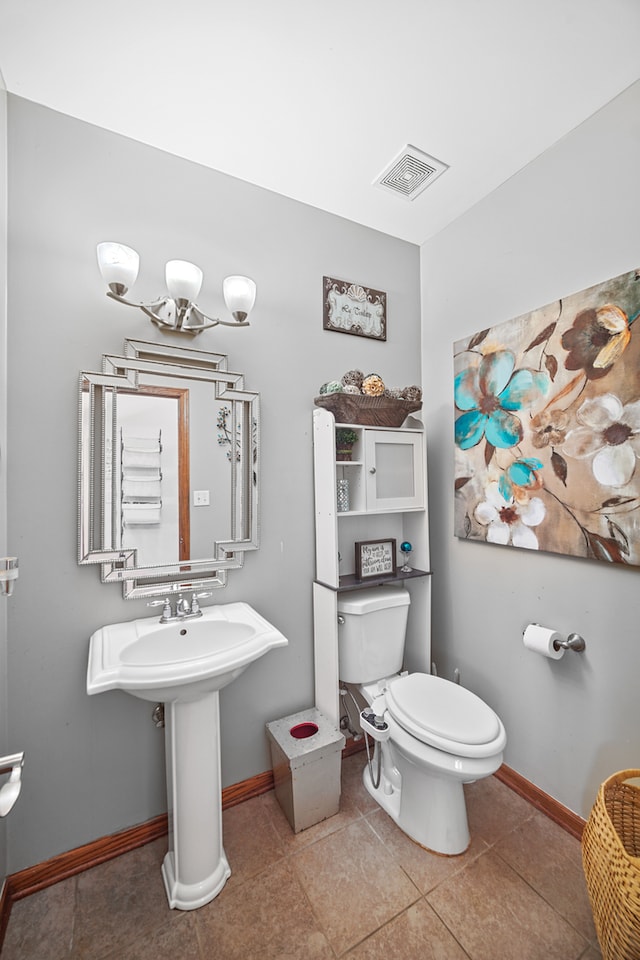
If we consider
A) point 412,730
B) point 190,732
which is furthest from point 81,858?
point 412,730

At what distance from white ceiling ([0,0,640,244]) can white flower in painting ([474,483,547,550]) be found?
125 centimetres

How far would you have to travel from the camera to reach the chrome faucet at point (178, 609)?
1.49m

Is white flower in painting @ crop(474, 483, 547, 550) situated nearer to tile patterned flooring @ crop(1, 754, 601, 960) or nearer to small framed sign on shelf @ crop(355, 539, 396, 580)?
small framed sign on shelf @ crop(355, 539, 396, 580)

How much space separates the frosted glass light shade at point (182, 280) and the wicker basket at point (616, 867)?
6.59 ft

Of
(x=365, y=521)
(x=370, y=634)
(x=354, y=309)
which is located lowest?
(x=370, y=634)

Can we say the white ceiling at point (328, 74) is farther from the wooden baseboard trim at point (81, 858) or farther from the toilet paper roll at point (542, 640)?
the wooden baseboard trim at point (81, 858)

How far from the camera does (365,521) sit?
6.75 feet

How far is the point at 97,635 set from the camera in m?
1.39

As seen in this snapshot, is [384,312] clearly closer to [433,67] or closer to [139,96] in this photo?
[433,67]

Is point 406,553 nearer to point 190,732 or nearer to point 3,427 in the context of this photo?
point 190,732

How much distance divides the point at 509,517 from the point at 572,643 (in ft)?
1.71

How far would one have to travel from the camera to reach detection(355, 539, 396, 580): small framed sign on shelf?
6.32ft

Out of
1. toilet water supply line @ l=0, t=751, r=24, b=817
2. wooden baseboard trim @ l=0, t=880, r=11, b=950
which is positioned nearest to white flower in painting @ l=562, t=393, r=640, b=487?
toilet water supply line @ l=0, t=751, r=24, b=817

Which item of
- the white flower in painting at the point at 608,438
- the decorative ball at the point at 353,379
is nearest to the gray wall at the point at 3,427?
the decorative ball at the point at 353,379
